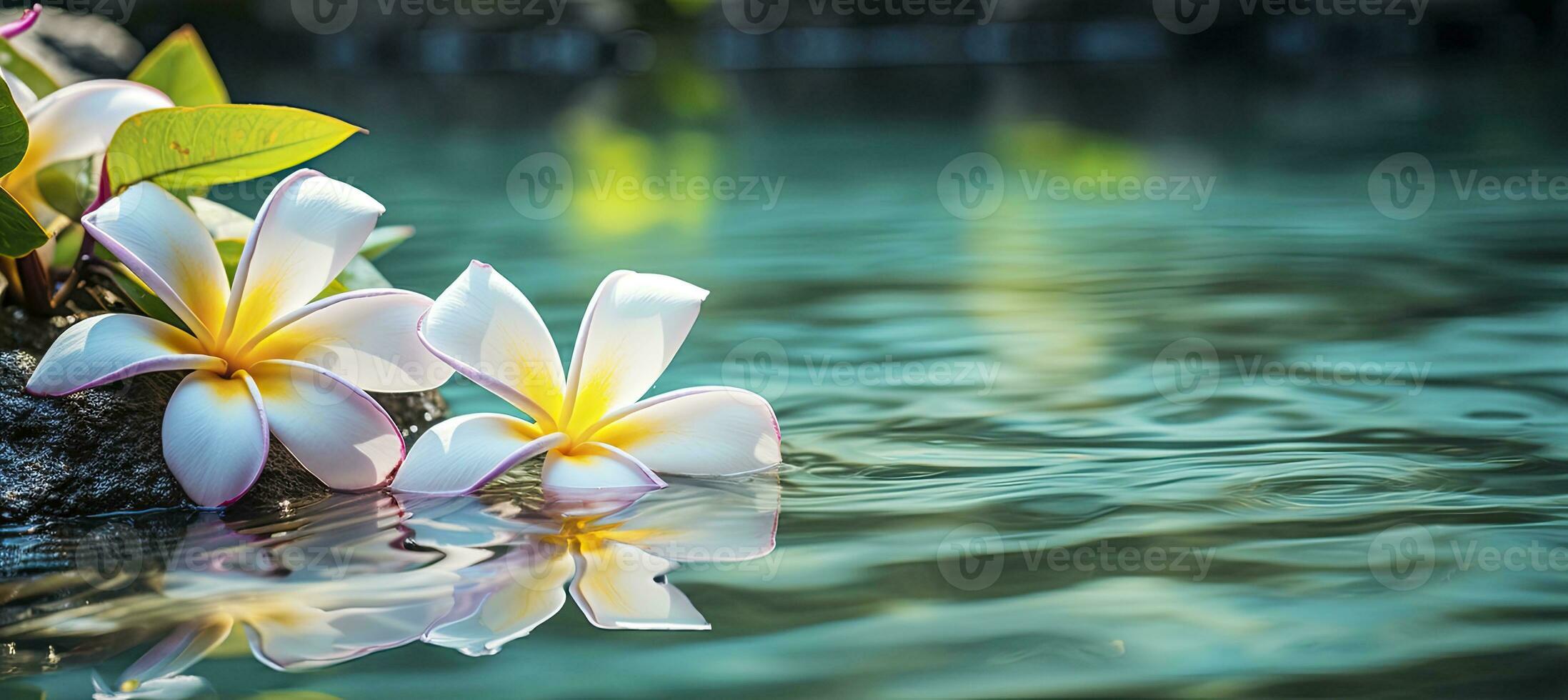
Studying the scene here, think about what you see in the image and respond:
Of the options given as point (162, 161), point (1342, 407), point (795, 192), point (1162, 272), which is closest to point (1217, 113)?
point (795, 192)

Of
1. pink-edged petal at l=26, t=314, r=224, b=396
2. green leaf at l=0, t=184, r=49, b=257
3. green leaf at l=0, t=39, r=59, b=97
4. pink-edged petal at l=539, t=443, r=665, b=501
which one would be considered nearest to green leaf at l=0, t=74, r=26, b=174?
green leaf at l=0, t=184, r=49, b=257

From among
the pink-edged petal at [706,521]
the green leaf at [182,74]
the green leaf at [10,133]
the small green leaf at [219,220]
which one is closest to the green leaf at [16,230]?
the green leaf at [10,133]

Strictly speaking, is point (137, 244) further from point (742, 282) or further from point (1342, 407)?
point (742, 282)

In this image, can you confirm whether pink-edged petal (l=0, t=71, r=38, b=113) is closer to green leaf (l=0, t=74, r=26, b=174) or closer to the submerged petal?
green leaf (l=0, t=74, r=26, b=174)

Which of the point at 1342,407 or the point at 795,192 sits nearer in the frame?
the point at 1342,407

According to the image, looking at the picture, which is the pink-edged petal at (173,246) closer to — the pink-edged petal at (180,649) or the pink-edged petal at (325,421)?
the pink-edged petal at (325,421)

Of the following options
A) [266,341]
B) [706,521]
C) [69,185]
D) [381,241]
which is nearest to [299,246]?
[266,341]

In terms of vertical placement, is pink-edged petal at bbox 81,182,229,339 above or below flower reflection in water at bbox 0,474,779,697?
above
